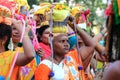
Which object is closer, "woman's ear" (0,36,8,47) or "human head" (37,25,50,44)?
"woman's ear" (0,36,8,47)

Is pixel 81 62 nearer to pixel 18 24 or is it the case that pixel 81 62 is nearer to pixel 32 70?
pixel 32 70

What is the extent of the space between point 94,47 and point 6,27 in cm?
148

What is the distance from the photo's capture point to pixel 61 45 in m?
4.52

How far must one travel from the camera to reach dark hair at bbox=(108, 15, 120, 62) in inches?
98.9

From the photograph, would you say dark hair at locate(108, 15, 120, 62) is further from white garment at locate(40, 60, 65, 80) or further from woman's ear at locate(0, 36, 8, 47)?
white garment at locate(40, 60, 65, 80)

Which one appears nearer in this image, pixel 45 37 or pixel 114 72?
pixel 114 72

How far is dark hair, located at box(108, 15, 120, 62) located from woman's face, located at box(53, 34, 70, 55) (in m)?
1.94

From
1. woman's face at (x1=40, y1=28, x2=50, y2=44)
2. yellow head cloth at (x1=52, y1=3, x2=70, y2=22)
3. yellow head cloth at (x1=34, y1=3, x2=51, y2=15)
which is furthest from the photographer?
woman's face at (x1=40, y1=28, x2=50, y2=44)

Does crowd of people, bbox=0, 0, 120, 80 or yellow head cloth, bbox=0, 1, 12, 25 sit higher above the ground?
yellow head cloth, bbox=0, 1, 12, 25

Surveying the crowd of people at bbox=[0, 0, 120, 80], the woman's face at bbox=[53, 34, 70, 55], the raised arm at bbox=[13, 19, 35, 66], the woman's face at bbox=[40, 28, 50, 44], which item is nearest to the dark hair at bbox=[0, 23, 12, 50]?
the crowd of people at bbox=[0, 0, 120, 80]

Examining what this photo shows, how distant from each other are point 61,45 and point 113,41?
6.56 feet

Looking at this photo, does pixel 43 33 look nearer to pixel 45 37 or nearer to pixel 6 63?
pixel 45 37

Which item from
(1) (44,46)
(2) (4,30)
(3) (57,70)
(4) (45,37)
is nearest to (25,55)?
(2) (4,30)

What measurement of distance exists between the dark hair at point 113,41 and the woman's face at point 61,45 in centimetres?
194
